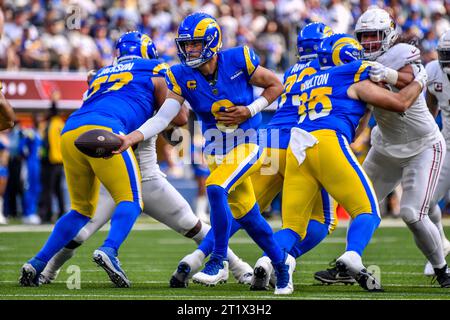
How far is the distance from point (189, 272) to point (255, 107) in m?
1.18

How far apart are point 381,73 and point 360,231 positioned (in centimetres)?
101

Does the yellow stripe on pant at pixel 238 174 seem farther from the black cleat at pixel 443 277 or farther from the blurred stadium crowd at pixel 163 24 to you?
the blurred stadium crowd at pixel 163 24

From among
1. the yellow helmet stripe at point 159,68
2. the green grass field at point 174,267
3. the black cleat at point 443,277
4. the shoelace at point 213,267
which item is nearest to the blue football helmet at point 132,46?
the yellow helmet stripe at point 159,68

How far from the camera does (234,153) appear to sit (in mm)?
6594

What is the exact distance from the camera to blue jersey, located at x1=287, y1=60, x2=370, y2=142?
21.6ft

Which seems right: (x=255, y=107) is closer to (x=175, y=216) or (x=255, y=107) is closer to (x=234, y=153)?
(x=234, y=153)

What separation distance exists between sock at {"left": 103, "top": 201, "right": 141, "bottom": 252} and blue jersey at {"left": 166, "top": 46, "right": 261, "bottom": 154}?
0.65 m

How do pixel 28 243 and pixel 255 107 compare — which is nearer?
pixel 255 107

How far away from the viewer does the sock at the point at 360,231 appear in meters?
6.34

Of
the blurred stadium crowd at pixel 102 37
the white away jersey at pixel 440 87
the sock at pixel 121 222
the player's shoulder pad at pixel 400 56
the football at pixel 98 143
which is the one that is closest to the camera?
the football at pixel 98 143

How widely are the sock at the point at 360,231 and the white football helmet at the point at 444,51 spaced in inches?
75.2

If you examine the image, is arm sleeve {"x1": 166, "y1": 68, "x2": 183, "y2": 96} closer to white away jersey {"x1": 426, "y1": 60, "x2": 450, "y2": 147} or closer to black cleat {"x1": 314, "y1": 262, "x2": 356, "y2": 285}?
black cleat {"x1": 314, "y1": 262, "x2": 356, "y2": 285}
